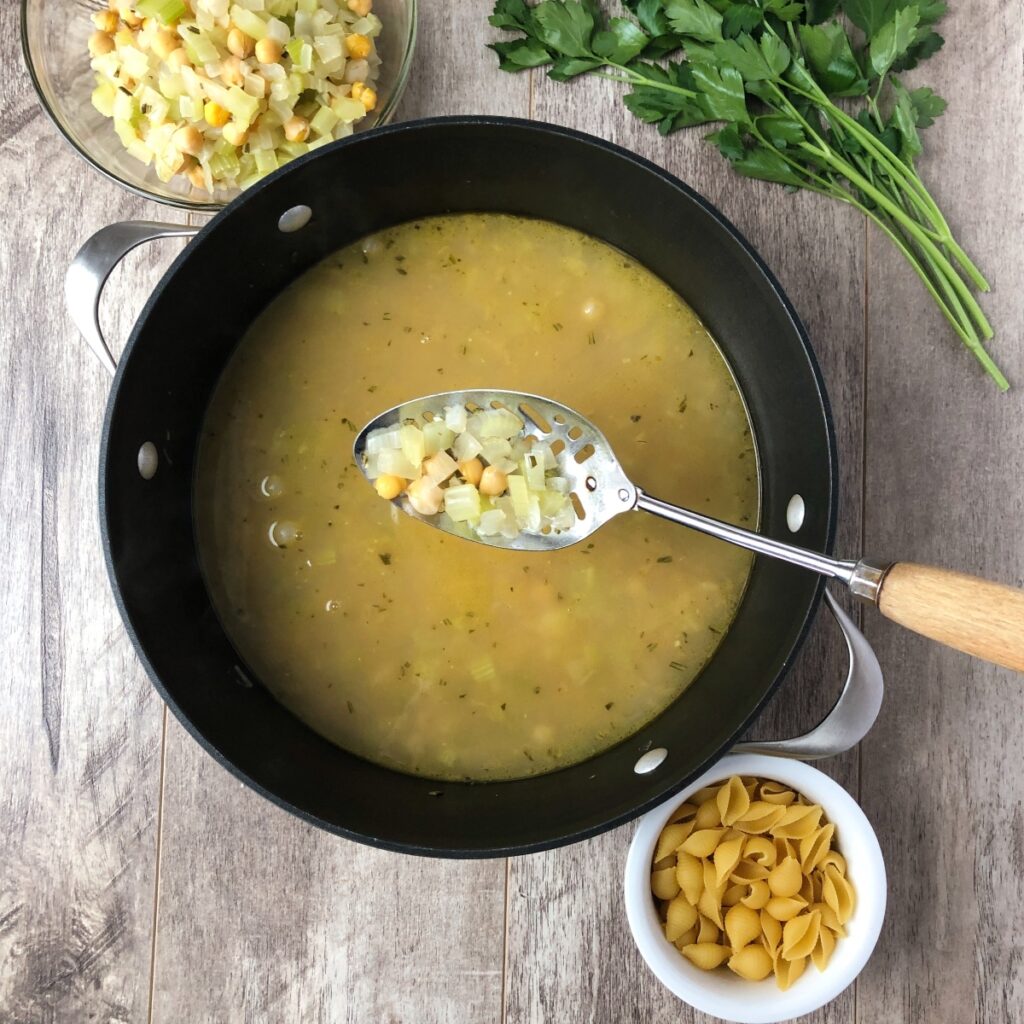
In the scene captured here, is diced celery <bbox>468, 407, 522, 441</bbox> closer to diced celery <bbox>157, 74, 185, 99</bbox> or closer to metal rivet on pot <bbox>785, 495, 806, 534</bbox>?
metal rivet on pot <bbox>785, 495, 806, 534</bbox>

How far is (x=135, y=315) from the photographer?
1750 millimetres

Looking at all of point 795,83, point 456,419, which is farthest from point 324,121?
point 795,83

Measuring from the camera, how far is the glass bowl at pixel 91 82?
5.48 ft

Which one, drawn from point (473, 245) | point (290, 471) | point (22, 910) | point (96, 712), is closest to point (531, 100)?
point (473, 245)

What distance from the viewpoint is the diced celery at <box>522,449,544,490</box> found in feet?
4.75

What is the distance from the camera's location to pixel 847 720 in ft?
4.99

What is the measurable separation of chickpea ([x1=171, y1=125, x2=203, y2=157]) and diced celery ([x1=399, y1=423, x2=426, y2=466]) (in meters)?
0.57

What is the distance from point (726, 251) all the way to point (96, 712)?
1.31m

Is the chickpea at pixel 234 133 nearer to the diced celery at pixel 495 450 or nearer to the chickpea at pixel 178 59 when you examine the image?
the chickpea at pixel 178 59

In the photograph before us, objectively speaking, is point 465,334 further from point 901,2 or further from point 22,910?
point 22,910

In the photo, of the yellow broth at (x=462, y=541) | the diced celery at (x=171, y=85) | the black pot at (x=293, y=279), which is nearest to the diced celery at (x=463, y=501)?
the yellow broth at (x=462, y=541)

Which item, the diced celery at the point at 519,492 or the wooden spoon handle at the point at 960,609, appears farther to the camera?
the diced celery at the point at 519,492

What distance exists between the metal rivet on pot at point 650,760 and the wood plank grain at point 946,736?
1.36 ft

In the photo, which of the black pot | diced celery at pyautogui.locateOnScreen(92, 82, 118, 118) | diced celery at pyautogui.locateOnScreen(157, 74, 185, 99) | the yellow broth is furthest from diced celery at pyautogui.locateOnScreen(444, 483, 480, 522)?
diced celery at pyautogui.locateOnScreen(92, 82, 118, 118)
